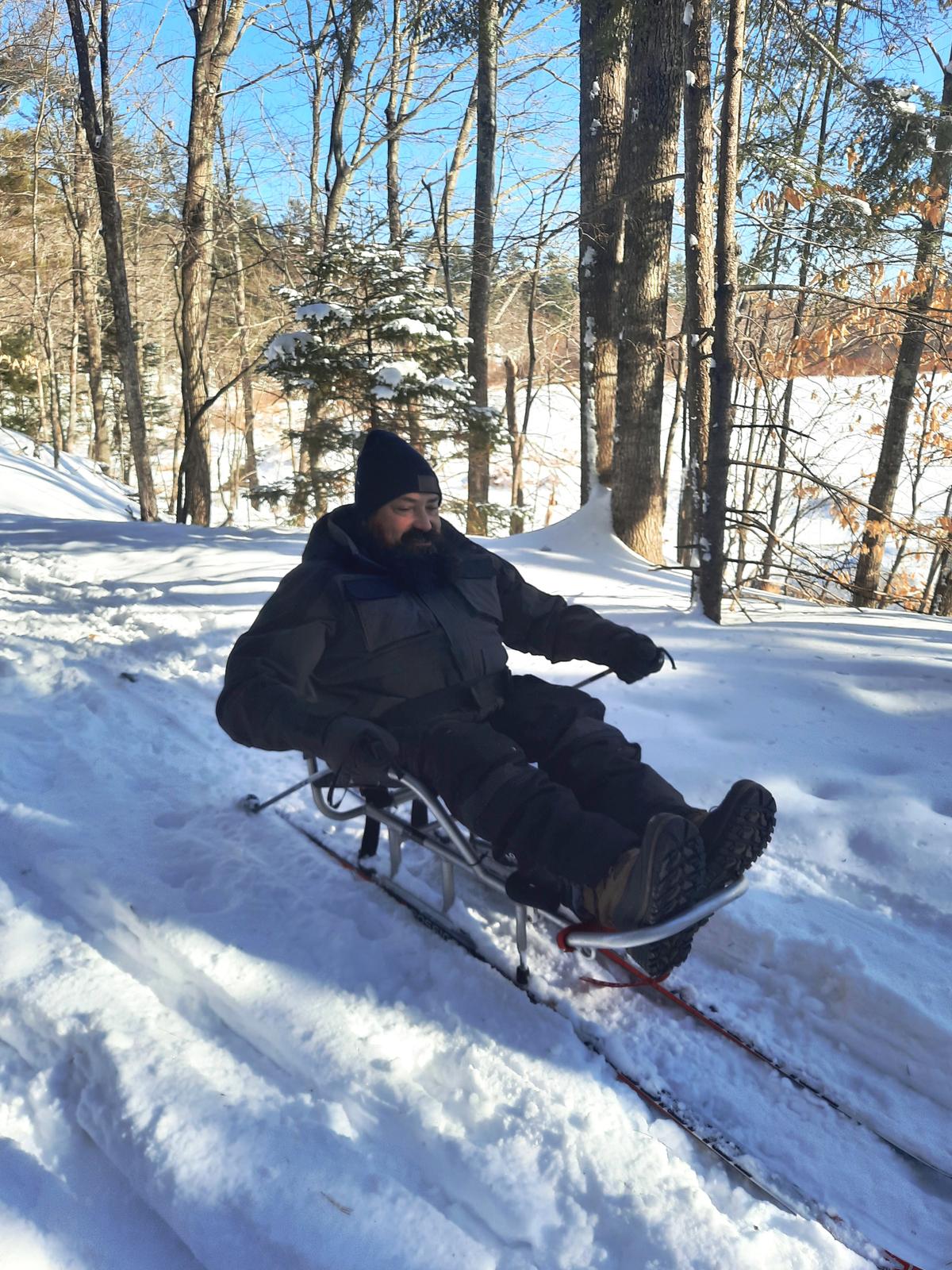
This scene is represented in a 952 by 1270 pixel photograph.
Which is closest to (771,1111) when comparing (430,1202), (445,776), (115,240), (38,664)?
(430,1202)

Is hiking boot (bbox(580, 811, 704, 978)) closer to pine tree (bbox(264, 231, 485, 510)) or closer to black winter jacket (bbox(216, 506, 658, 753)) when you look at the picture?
black winter jacket (bbox(216, 506, 658, 753))

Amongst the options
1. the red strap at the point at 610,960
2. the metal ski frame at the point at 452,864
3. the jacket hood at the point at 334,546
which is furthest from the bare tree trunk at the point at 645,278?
the red strap at the point at 610,960

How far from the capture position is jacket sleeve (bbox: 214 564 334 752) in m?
2.35

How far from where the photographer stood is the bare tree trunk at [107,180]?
10.6m

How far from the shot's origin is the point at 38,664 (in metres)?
4.61

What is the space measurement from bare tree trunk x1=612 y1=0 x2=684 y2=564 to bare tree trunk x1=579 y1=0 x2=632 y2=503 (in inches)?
21.4

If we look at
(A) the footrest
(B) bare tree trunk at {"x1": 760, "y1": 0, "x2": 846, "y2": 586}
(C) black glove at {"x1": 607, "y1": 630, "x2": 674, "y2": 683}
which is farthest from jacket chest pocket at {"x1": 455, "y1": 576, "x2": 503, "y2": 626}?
(B) bare tree trunk at {"x1": 760, "y1": 0, "x2": 846, "y2": 586}

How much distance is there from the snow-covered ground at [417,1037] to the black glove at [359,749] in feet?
2.21

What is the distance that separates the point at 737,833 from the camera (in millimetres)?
2199

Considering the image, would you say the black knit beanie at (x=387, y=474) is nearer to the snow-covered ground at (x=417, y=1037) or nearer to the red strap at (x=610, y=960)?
the snow-covered ground at (x=417, y=1037)

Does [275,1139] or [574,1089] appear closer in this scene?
[275,1139]

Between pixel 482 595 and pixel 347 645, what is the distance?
56cm

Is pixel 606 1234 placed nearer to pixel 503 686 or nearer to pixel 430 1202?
pixel 430 1202

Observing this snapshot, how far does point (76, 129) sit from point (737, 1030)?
2181cm
